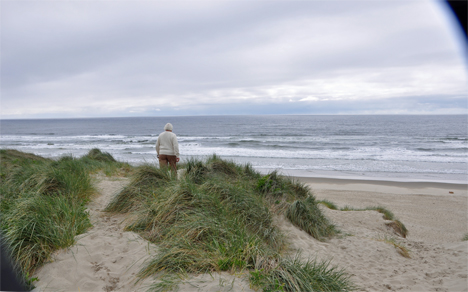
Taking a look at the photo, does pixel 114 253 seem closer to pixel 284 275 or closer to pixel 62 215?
pixel 62 215

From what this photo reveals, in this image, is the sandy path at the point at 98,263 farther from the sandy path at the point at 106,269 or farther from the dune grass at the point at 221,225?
the dune grass at the point at 221,225

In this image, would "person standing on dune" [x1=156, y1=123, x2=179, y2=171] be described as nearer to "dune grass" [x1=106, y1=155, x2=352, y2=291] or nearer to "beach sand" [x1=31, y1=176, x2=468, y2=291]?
"dune grass" [x1=106, y1=155, x2=352, y2=291]

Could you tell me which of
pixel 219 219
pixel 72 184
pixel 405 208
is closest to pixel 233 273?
pixel 219 219

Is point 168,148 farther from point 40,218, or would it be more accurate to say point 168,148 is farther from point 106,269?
point 106,269

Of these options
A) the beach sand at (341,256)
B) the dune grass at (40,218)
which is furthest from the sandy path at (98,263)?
the dune grass at (40,218)

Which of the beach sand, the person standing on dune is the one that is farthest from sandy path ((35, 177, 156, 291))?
the person standing on dune

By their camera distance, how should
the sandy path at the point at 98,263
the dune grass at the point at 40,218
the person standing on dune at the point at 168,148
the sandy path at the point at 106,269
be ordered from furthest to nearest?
the person standing on dune at the point at 168,148
the dune grass at the point at 40,218
the sandy path at the point at 98,263
the sandy path at the point at 106,269

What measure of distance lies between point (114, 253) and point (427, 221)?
33.8 ft

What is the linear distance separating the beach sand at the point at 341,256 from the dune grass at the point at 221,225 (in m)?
0.22

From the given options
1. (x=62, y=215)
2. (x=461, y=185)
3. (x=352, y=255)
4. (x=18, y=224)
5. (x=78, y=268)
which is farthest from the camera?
(x=461, y=185)

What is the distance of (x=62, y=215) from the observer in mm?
4301

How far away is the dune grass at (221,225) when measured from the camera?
10.3ft

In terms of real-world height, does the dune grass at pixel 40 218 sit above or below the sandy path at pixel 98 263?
above

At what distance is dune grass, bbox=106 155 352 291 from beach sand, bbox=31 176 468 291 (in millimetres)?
220
